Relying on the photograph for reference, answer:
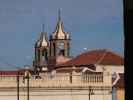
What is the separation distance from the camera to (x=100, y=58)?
37.8 metres

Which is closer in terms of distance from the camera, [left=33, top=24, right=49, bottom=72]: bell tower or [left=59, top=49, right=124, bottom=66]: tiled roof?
[left=59, top=49, right=124, bottom=66]: tiled roof

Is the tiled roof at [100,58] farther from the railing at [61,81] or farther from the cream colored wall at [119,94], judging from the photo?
the railing at [61,81]

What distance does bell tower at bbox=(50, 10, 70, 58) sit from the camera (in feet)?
185

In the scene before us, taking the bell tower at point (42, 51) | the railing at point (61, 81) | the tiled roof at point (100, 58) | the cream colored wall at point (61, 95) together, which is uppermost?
the bell tower at point (42, 51)

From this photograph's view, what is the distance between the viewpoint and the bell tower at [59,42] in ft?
185

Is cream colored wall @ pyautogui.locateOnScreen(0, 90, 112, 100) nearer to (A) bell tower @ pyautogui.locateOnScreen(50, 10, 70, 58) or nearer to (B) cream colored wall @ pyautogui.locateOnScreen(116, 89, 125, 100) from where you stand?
(B) cream colored wall @ pyautogui.locateOnScreen(116, 89, 125, 100)

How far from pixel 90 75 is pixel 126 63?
96.4ft

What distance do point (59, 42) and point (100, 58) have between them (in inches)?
765

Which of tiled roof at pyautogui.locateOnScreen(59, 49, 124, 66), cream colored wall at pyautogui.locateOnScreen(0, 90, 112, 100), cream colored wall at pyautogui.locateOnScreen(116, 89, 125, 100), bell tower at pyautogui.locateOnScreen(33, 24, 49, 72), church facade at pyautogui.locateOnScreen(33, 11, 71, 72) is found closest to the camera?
cream colored wall at pyautogui.locateOnScreen(0, 90, 112, 100)

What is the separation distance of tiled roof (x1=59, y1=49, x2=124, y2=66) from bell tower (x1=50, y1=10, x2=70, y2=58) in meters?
14.3

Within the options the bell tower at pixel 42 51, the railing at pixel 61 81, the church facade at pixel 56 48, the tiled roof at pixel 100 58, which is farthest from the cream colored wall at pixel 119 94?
the bell tower at pixel 42 51

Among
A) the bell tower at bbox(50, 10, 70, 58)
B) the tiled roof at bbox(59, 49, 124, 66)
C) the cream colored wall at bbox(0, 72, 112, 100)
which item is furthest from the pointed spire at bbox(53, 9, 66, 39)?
the cream colored wall at bbox(0, 72, 112, 100)

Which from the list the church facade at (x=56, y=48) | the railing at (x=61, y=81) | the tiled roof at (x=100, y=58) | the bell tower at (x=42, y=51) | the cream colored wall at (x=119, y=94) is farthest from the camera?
the bell tower at (x=42, y=51)

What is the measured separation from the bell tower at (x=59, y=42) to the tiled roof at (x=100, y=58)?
14251mm
